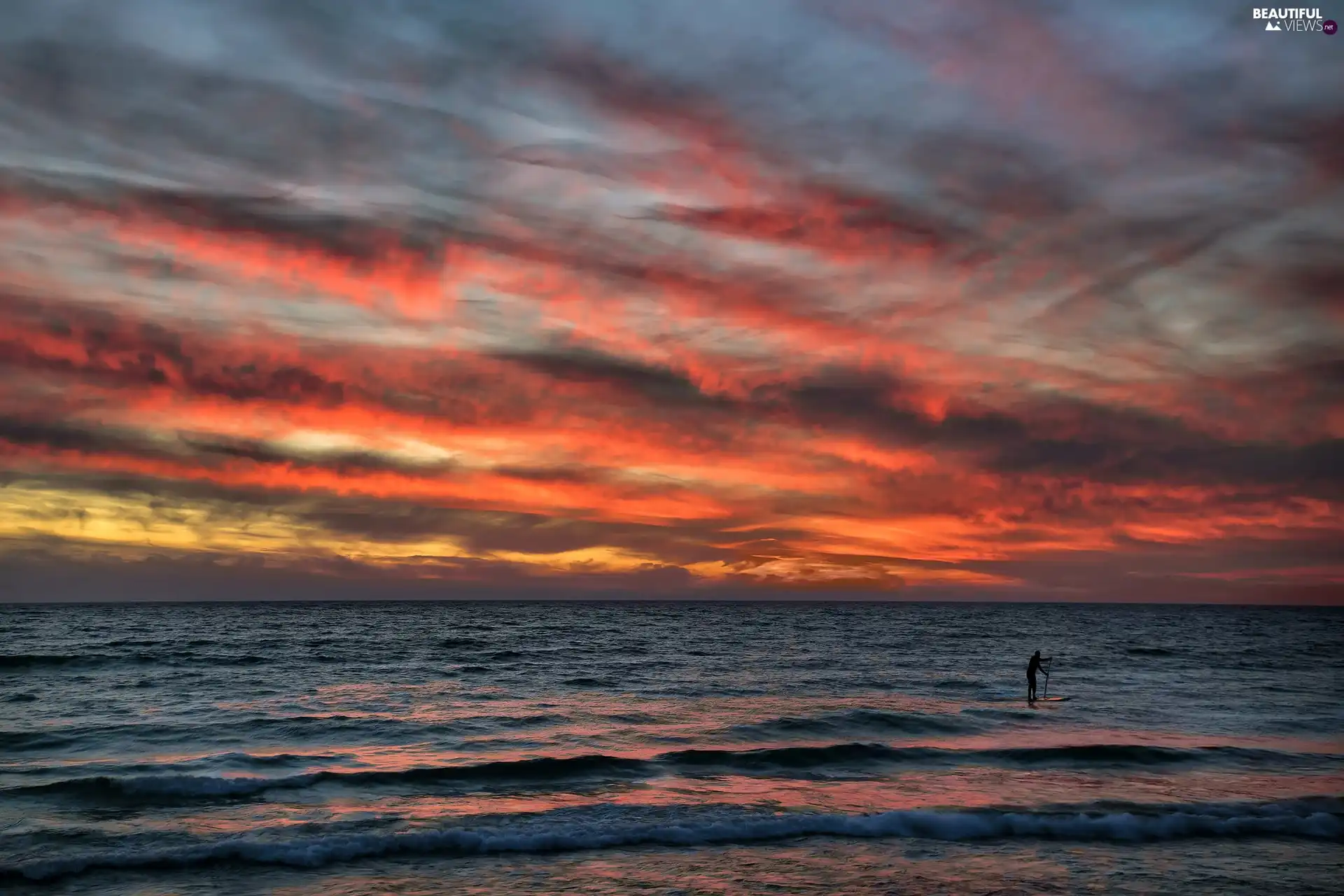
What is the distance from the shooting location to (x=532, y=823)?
20.0m

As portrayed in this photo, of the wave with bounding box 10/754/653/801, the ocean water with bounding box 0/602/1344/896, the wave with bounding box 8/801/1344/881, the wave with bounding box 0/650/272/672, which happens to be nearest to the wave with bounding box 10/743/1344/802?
the wave with bounding box 10/754/653/801

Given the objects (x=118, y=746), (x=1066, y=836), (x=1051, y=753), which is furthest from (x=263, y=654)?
(x=1066, y=836)

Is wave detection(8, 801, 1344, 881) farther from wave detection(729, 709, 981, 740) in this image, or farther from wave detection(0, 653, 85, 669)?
wave detection(0, 653, 85, 669)

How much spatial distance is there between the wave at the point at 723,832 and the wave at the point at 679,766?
187 inches

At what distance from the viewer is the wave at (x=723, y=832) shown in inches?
690

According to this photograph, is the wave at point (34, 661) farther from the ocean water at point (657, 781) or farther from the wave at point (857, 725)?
the wave at point (857, 725)

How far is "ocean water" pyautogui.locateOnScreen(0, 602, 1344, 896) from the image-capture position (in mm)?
16812

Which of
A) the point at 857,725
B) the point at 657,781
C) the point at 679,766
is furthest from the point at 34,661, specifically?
the point at 857,725

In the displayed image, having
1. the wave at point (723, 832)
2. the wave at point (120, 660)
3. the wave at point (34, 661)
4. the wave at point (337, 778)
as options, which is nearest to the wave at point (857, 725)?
the wave at point (337, 778)

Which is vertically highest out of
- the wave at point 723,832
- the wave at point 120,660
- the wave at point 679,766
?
the wave at point 723,832

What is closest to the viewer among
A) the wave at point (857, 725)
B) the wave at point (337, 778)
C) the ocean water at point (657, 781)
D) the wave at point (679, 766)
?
the ocean water at point (657, 781)

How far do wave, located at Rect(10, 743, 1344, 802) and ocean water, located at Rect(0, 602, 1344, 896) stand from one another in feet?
0.40

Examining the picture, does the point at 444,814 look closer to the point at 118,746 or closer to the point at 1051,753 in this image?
the point at 118,746

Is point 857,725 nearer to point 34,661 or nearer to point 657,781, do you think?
point 657,781
